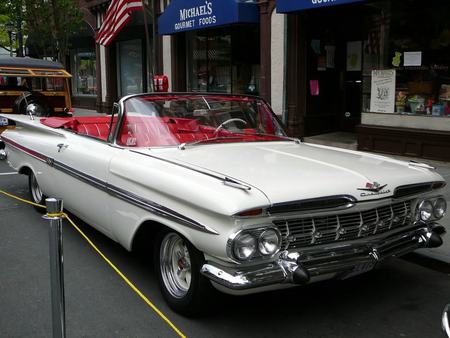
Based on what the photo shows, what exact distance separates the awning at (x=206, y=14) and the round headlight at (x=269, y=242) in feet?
30.3

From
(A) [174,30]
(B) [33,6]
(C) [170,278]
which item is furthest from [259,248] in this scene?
(B) [33,6]

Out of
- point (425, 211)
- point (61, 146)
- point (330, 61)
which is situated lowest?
point (425, 211)

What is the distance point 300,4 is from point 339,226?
24.8 ft

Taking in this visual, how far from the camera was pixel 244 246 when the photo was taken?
3045mm

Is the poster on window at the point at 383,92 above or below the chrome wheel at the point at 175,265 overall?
above

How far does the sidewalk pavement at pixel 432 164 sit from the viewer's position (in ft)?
15.7

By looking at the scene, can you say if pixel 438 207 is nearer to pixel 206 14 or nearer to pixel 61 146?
pixel 61 146

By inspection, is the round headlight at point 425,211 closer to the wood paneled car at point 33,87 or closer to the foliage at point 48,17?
the wood paneled car at point 33,87

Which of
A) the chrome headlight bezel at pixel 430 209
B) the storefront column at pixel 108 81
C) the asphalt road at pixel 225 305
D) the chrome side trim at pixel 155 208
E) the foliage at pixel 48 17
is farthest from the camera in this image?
the storefront column at pixel 108 81

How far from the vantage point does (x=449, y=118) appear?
8.77 metres

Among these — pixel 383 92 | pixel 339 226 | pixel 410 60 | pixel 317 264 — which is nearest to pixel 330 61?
pixel 383 92

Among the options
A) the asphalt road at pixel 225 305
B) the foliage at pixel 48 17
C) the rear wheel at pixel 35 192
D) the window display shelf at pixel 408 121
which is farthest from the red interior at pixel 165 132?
the foliage at pixel 48 17

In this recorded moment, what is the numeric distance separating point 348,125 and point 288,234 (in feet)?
31.3

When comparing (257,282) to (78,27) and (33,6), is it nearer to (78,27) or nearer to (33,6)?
(33,6)
